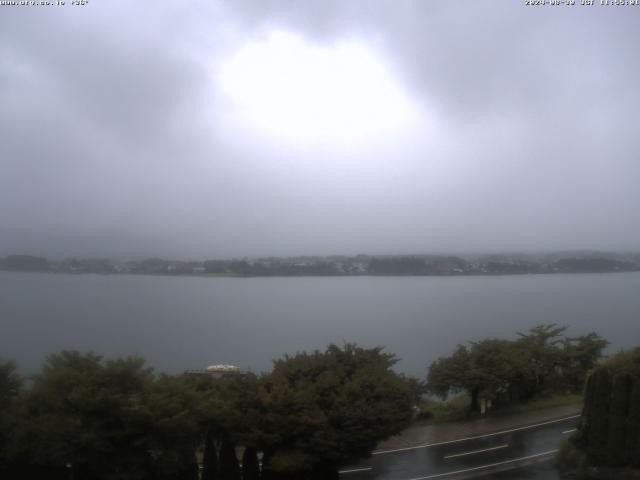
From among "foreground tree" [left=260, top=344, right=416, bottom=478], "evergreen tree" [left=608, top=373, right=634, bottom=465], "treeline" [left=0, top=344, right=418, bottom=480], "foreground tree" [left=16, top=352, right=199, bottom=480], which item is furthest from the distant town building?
"evergreen tree" [left=608, top=373, right=634, bottom=465]

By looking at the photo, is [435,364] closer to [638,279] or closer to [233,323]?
[233,323]

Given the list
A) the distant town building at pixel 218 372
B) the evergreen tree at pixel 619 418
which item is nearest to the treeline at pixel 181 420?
the distant town building at pixel 218 372

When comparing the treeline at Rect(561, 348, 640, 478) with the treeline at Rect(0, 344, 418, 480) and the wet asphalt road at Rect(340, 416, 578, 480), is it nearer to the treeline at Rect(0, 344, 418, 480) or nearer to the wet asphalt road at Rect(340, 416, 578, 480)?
the wet asphalt road at Rect(340, 416, 578, 480)

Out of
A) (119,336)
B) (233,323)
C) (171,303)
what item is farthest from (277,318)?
(119,336)

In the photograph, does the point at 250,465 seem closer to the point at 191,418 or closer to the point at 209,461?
the point at 209,461

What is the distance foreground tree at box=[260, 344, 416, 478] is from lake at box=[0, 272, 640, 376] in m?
14.5

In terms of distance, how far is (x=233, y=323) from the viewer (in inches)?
1742

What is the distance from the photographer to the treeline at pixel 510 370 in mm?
20375

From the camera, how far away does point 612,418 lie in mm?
11422

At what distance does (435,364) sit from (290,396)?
10.7 metres

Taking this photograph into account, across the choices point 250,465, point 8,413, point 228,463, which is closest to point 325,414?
point 250,465

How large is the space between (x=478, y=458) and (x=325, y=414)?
518cm

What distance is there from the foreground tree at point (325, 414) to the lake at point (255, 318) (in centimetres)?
1451

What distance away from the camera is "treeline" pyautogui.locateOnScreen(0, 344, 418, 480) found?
10719 mm
